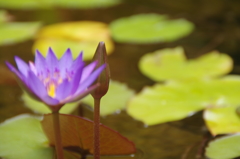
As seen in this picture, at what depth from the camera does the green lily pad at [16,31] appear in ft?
4.49

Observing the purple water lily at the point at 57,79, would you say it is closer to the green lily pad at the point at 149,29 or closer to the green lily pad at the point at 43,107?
the green lily pad at the point at 43,107

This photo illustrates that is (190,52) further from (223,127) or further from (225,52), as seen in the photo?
(223,127)

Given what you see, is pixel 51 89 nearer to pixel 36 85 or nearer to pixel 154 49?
pixel 36 85

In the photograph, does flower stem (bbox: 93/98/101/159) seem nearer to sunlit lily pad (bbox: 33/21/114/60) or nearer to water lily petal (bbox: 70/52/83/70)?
water lily petal (bbox: 70/52/83/70)

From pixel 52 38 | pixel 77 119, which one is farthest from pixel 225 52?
pixel 77 119

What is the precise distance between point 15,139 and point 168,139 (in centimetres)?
32

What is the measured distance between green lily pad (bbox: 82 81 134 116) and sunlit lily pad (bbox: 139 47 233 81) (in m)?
0.12

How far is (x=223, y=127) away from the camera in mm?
773

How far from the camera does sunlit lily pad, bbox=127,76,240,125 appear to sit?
86 centimetres

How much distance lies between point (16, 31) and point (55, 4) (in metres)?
0.44

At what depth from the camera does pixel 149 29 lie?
4.82 ft

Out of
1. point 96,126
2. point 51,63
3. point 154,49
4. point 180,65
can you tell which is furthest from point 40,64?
point 154,49

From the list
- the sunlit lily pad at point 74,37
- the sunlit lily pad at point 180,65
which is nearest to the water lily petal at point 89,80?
the sunlit lily pad at point 180,65

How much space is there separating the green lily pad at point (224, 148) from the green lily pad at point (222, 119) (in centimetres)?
4
